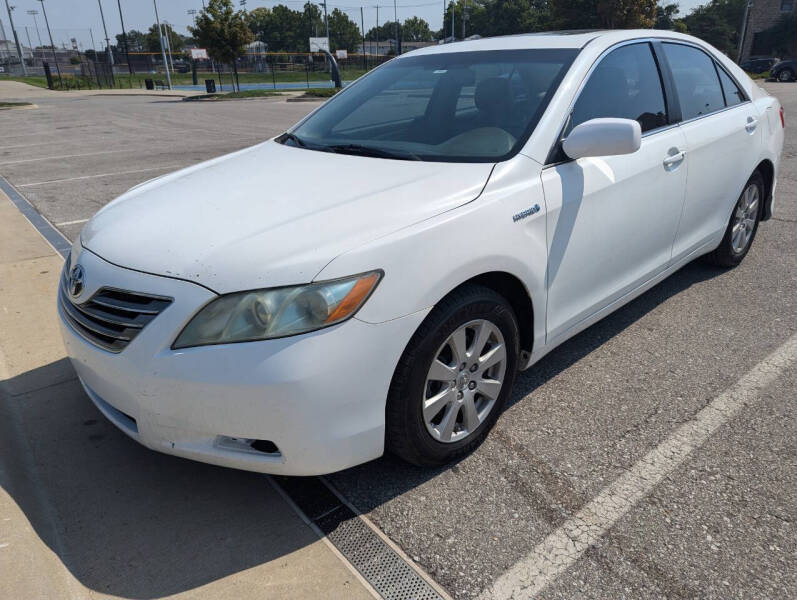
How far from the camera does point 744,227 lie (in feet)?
14.9

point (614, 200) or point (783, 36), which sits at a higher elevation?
point (783, 36)

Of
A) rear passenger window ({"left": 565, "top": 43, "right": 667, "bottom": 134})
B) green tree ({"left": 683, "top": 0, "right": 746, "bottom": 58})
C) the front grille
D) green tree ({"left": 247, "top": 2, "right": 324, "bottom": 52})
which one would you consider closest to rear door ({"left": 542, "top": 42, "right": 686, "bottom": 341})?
rear passenger window ({"left": 565, "top": 43, "right": 667, "bottom": 134})

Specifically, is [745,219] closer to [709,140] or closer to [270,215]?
[709,140]

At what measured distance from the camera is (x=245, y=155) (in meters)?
3.33

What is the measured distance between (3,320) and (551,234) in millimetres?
3442

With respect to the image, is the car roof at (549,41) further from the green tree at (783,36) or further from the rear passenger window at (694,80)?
the green tree at (783,36)

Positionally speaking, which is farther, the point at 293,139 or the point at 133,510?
the point at 293,139

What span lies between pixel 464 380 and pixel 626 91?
186 cm

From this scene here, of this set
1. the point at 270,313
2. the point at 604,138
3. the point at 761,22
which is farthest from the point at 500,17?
the point at 270,313

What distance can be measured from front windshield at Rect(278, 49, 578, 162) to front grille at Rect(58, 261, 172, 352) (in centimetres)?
129

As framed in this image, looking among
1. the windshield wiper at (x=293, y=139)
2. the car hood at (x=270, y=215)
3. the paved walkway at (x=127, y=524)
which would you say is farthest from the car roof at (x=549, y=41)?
the paved walkway at (x=127, y=524)

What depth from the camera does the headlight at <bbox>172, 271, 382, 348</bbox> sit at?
1.96 meters

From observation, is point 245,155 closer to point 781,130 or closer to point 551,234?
point 551,234

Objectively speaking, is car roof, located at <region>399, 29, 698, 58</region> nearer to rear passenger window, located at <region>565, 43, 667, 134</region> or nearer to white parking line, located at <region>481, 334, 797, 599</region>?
rear passenger window, located at <region>565, 43, 667, 134</region>
